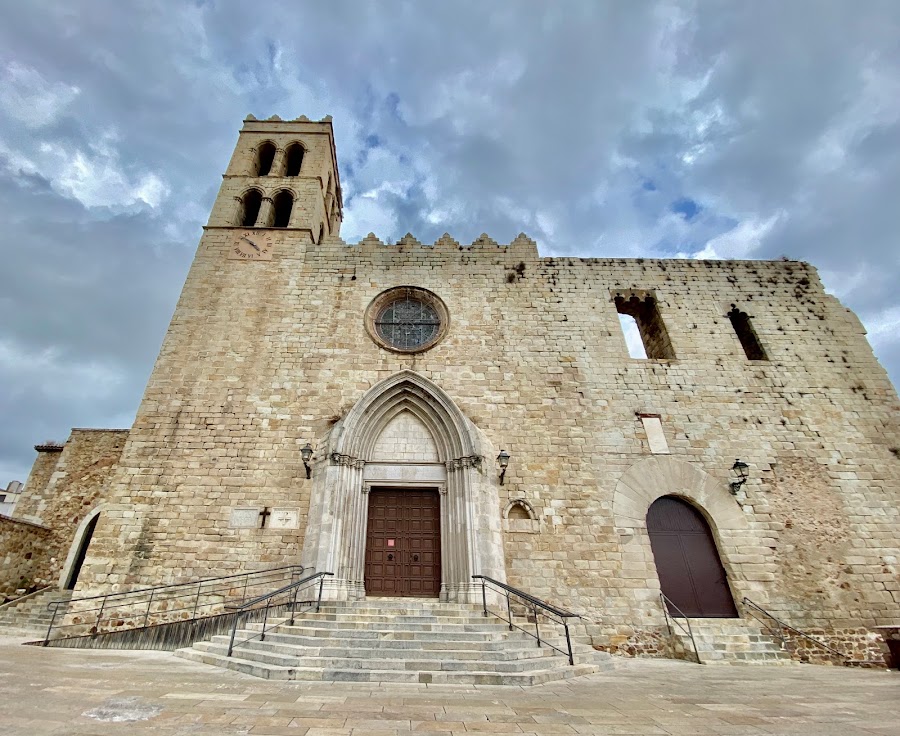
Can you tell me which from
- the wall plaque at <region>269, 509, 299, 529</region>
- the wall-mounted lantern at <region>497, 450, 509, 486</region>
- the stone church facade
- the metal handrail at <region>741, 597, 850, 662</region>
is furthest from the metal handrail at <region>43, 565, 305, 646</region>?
the metal handrail at <region>741, 597, 850, 662</region>

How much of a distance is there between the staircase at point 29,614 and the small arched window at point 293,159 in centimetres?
1443

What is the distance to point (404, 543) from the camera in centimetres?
911

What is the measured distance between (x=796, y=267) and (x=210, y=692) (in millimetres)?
16736

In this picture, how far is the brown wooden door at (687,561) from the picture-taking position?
28.3ft

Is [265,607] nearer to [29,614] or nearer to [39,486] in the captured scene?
[29,614]

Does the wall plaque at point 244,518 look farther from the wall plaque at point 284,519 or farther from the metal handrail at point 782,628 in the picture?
the metal handrail at point 782,628

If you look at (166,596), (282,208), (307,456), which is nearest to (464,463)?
(307,456)

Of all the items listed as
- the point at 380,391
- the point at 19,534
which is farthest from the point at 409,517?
the point at 19,534

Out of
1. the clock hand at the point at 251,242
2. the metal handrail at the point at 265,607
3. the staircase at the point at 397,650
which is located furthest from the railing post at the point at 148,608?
the clock hand at the point at 251,242

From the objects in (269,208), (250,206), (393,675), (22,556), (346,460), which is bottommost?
(393,675)

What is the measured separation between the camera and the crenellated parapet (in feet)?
42.2

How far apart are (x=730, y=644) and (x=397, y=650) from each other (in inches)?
244

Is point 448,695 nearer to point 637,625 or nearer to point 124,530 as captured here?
point 637,625

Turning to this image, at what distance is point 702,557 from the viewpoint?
9023 mm
